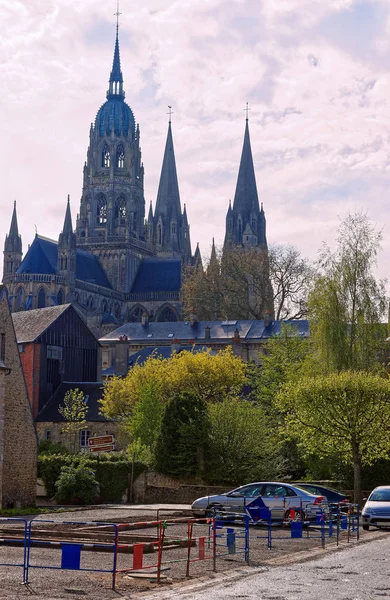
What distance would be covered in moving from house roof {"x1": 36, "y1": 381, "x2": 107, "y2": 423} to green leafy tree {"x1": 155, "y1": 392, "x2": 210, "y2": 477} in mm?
16905

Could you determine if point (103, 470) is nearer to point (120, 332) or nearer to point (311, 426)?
point (311, 426)

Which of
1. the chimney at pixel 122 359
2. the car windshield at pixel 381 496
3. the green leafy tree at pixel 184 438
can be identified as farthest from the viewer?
the chimney at pixel 122 359

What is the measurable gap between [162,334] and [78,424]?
33261 millimetres

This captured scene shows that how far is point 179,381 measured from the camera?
176 ft

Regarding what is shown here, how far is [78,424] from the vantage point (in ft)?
180

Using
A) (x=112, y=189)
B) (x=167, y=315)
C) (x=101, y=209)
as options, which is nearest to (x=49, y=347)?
(x=167, y=315)

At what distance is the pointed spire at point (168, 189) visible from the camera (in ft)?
486

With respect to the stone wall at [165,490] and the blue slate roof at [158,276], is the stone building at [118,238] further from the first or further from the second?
the stone wall at [165,490]

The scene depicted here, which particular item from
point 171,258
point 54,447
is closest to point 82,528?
point 54,447

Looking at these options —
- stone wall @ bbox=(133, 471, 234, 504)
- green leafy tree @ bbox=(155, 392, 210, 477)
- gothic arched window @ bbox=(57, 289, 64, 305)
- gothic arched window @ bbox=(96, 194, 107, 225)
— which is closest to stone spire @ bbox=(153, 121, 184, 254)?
gothic arched window @ bbox=(96, 194, 107, 225)

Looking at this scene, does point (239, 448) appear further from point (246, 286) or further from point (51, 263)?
point (51, 263)

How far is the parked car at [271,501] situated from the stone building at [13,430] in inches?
375


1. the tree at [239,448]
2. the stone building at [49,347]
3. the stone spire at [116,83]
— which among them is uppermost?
the stone spire at [116,83]

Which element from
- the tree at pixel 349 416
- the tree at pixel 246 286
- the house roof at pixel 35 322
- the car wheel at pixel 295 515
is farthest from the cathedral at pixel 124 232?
the car wheel at pixel 295 515
